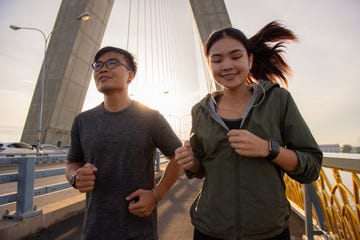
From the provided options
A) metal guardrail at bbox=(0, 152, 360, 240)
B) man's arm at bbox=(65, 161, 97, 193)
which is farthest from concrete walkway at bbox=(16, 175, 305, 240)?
man's arm at bbox=(65, 161, 97, 193)

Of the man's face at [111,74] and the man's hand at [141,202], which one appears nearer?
the man's hand at [141,202]

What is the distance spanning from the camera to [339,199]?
2.20 metres

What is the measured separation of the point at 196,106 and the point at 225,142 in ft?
0.99

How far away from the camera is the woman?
1.10m

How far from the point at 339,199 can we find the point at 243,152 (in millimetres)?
1641

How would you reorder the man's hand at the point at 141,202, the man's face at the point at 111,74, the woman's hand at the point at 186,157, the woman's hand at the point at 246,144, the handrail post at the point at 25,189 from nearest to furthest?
the woman's hand at the point at 246,144 → the woman's hand at the point at 186,157 → the man's hand at the point at 141,202 → the man's face at the point at 111,74 → the handrail post at the point at 25,189

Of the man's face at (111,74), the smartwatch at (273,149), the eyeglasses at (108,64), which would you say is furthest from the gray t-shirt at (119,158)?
the smartwatch at (273,149)

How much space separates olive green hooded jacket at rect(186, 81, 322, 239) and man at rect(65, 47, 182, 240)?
320 mm

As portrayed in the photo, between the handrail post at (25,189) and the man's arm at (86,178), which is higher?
the man's arm at (86,178)

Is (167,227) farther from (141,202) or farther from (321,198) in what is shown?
(141,202)

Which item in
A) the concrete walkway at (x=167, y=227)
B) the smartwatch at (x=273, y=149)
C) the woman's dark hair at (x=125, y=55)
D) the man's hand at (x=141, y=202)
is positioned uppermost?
the woman's dark hair at (x=125, y=55)

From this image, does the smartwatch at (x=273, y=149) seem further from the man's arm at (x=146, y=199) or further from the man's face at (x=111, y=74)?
the man's face at (x=111, y=74)

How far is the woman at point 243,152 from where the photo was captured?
1.10 meters

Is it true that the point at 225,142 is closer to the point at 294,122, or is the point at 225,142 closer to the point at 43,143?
the point at 294,122
